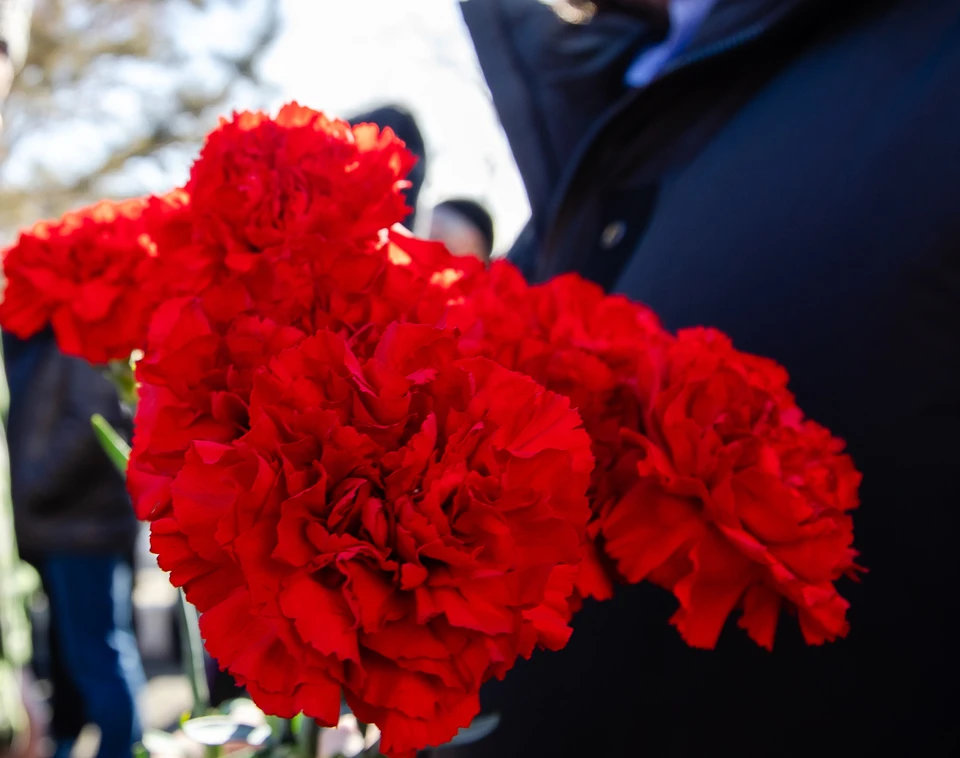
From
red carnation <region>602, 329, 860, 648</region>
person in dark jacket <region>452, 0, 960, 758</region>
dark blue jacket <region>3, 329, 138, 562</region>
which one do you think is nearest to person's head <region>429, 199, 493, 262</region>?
dark blue jacket <region>3, 329, 138, 562</region>

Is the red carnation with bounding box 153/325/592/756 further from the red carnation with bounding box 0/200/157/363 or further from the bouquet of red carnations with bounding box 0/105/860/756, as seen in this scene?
the red carnation with bounding box 0/200/157/363

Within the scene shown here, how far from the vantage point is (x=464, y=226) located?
2312 mm

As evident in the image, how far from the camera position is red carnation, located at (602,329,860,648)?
0.28 metres

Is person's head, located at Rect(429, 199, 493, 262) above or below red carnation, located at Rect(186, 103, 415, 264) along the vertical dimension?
below

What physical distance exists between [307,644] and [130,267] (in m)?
0.26

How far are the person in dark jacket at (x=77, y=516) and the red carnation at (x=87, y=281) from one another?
1.10m

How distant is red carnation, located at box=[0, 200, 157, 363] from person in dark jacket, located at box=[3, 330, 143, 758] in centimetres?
110

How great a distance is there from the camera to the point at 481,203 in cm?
254

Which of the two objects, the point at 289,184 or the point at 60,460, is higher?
the point at 289,184

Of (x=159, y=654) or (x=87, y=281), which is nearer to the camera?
(x=87, y=281)

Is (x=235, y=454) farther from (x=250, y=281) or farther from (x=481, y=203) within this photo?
(x=481, y=203)

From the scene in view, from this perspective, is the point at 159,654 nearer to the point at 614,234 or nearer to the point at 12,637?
the point at 12,637

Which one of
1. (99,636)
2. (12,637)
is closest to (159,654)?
(99,636)

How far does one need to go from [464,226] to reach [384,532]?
2156 millimetres
